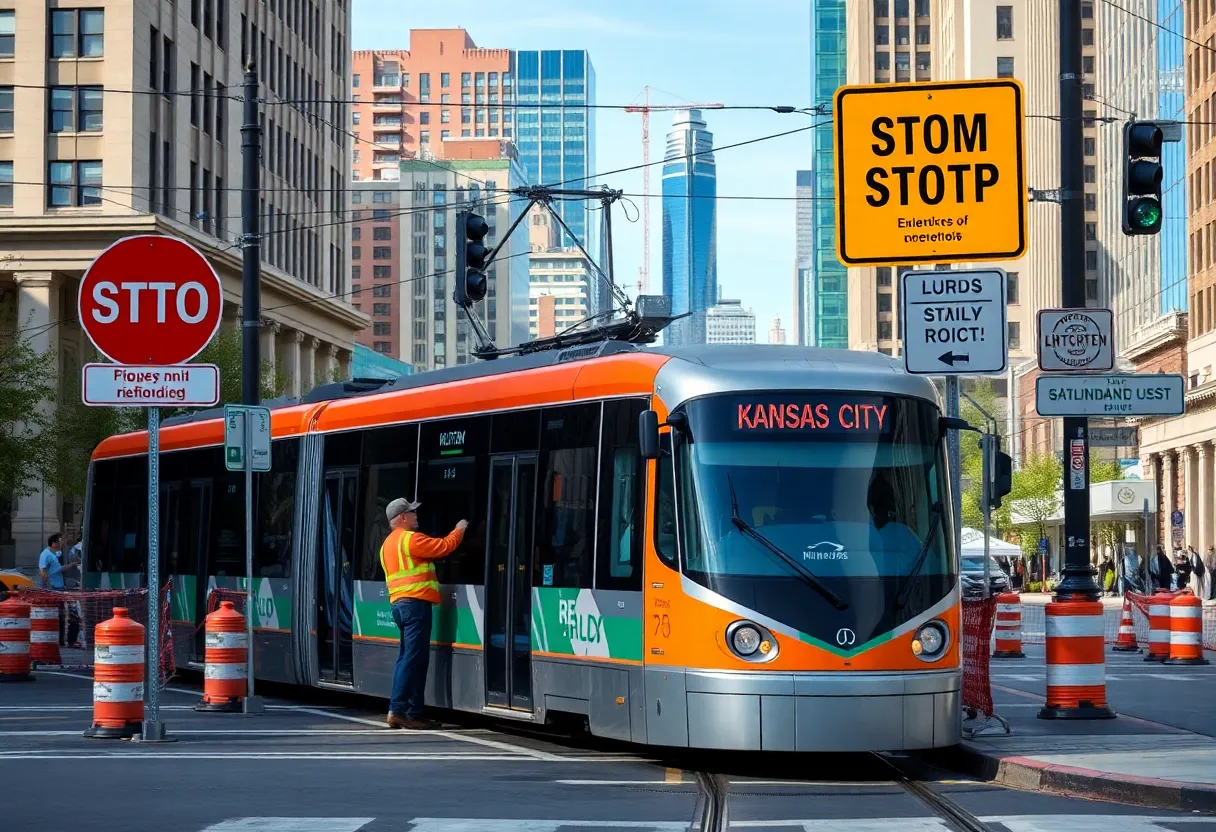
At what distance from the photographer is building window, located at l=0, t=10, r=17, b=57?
63.0 m

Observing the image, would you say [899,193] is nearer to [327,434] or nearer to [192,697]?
[327,434]

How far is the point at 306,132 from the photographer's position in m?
84.9

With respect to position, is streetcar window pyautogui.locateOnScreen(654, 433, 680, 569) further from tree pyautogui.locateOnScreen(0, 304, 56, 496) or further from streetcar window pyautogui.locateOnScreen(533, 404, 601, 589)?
tree pyautogui.locateOnScreen(0, 304, 56, 496)

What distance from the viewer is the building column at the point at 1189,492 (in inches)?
3029

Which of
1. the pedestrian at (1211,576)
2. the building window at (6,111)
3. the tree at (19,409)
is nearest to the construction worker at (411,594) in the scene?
the tree at (19,409)

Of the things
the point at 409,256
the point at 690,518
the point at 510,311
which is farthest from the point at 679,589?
the point at 510,311

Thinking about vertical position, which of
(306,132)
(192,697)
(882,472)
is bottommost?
(192,697)

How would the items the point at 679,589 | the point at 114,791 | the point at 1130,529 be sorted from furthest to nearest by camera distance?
the point at 1130,529, the point at 679,589, the point at 114,791

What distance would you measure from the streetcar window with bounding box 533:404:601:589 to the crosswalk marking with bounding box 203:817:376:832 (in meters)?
4.18

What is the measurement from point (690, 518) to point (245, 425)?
685cm

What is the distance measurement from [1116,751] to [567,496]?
4214 millimetres

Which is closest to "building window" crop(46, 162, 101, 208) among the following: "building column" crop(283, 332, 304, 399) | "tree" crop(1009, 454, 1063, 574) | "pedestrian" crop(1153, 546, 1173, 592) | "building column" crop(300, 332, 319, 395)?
"building column" crop(283, 332, 304, 399)

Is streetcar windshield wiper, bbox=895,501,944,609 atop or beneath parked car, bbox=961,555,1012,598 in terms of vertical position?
atop

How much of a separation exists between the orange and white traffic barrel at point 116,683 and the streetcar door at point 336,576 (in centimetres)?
310
